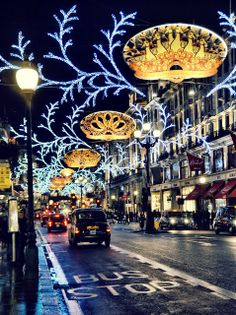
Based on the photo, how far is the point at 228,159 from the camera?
168 ft

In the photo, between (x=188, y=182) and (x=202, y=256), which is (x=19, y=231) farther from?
(x=188, y=182)

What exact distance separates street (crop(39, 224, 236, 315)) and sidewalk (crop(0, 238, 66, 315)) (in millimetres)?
391

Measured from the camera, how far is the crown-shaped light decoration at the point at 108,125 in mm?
25359

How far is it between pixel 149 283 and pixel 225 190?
39073 millimetres

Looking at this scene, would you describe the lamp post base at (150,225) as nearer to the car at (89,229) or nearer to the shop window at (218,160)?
the car at (89,229)

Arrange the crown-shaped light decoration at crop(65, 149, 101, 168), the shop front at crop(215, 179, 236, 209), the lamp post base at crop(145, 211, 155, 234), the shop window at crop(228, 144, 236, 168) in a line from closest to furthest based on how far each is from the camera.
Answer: the crown-shaped light decoration at crop(65, 149, 101, 168), the lamp post base at crop(145, 211, 155, 234), the shop front at crop(215, 179, 236, 209), the shop window at crop(228, 144, 236, 168)

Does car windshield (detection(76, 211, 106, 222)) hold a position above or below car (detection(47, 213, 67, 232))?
above

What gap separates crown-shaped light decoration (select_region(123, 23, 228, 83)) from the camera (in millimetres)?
14664

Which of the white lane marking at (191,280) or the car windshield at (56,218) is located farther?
the car windshield at (56,218)

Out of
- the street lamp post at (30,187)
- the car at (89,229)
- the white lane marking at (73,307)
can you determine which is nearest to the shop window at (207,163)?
the car at (89,229)

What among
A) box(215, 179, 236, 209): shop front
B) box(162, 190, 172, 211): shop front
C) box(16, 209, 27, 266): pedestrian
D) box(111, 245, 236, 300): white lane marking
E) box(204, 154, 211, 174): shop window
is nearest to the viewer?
box(111, 245, 236, 300): white lane marking

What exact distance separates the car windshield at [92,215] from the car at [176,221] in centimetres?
2003

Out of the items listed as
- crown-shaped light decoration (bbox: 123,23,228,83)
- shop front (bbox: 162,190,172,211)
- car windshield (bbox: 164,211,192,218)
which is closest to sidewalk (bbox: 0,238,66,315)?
crown-shaped light decoration (bbox: 123,23,228,83)

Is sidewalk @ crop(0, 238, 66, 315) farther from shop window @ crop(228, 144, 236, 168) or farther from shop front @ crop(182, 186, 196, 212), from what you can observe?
shop front @ crop(182, 186, 196, 212)
